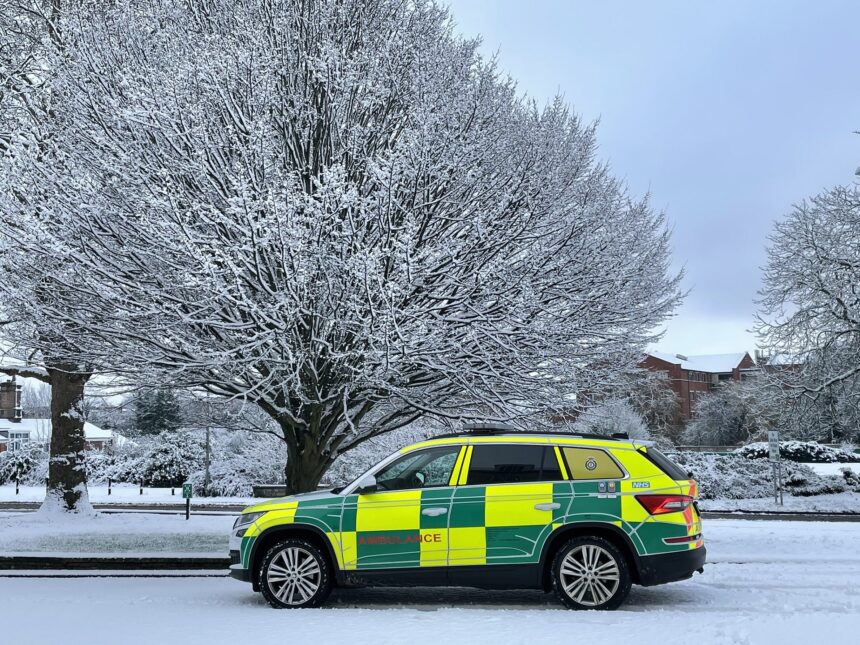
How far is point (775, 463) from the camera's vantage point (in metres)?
24.4

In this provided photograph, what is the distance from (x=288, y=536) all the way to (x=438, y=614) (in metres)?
1.70

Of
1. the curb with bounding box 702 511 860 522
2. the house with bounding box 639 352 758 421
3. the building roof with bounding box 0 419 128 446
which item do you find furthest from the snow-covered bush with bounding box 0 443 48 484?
the house with bounding box 639 352 758 421

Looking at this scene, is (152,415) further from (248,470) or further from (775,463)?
(775,463)

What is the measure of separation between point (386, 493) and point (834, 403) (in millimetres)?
19242

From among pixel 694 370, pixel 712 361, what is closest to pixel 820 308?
pixel 694 370

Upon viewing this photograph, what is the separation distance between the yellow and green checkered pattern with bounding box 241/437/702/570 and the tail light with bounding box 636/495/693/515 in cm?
5

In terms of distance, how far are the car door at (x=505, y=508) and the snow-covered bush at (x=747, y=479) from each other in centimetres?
1967

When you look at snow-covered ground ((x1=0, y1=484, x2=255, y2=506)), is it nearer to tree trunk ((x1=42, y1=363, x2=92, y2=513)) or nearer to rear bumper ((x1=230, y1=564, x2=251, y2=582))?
tree trunk ((x1=42, y1=363, x2=92, y2=513))

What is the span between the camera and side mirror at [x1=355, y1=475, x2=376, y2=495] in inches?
311

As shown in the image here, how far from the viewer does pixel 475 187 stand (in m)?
11.9

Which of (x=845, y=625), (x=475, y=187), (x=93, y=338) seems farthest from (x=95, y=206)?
(x=845, y=625)

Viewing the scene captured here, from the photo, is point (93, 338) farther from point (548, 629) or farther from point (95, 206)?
point (548, 629)

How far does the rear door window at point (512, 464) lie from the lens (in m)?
7.80

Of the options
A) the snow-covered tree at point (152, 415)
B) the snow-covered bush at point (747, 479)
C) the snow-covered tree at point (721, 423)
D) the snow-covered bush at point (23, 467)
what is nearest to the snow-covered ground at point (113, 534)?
the snow-covered bush at point (747, 479)
